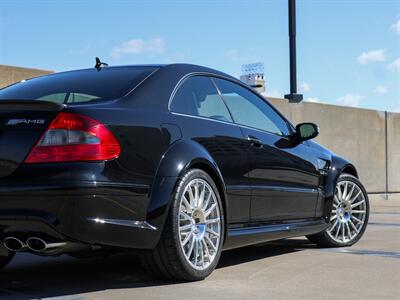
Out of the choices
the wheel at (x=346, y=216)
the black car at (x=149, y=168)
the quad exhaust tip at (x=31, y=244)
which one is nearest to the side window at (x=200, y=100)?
the black car at (x=149, y=168)

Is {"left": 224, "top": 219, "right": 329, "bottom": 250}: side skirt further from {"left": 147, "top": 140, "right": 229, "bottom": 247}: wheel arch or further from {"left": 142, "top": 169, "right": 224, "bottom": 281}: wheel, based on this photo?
{"left": 147, "top": 140, "right": 229, "bottom": 247}: wheel arch

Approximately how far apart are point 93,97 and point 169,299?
1.41 m

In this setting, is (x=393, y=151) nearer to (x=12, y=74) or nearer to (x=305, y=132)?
(x=12, y=74)

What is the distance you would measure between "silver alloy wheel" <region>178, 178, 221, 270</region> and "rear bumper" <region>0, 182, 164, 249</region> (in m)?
0.52

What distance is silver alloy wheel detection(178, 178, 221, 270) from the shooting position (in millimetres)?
4031

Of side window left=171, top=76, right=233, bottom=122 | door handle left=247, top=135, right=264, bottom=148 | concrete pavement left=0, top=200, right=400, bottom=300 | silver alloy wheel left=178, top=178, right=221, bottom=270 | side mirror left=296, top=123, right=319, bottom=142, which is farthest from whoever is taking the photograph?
side mirror left=296, top=123, right=319, bottom=142

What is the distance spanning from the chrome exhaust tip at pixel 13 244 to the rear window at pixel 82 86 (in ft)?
3.40

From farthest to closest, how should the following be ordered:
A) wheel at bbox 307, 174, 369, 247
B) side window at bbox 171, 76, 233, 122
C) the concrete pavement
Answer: wheel at bbox 307, 174, 369, 247 < side window at bbox 171, 76, 233, 122 < the concrete pavement

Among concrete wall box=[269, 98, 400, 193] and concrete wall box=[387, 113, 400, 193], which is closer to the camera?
concrete wall box=[269, 98, 400, 193]

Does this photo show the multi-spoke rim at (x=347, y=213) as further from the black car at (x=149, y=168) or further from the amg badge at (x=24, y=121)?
the amg badge at (x=24, y=121)

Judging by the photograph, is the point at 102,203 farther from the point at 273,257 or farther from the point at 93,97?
the point at 273,257

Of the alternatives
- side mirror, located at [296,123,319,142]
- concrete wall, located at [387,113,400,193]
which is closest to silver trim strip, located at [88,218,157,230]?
side mirror, located at [296,123,319,142]

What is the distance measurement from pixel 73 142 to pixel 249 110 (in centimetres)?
207

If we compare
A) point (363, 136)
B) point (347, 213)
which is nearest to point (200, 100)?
point (347, 213)
